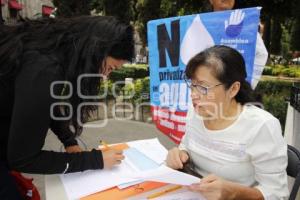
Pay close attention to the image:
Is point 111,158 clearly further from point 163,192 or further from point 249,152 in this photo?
point 249,152

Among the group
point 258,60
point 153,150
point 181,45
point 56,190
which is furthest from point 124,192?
point 181,45

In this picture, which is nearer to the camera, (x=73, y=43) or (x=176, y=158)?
(x=73, y=43)

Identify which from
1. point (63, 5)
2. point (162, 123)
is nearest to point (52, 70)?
point (162, 123)

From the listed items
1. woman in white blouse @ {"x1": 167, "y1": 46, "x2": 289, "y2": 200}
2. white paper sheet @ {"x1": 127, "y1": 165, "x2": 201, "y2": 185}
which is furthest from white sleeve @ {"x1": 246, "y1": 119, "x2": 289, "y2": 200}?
white paper sheet @ {"x1": 127, "y1": 165, "x2": 201, "y2": 185}

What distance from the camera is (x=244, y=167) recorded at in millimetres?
1576

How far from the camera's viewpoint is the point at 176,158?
1.73 meters

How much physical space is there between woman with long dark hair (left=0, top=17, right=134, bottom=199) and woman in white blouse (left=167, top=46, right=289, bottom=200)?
0.38m

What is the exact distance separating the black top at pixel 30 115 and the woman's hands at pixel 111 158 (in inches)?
7.1

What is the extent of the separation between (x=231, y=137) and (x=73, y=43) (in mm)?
817

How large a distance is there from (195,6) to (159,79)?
1077 cm

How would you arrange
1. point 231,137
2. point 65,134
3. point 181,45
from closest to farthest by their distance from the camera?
1. point 231,137
2. point 65,134
3. point 181,45

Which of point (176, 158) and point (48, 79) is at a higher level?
point (48, 79)

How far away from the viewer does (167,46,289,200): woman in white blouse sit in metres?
1.47

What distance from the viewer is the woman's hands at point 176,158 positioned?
1.71 metres
